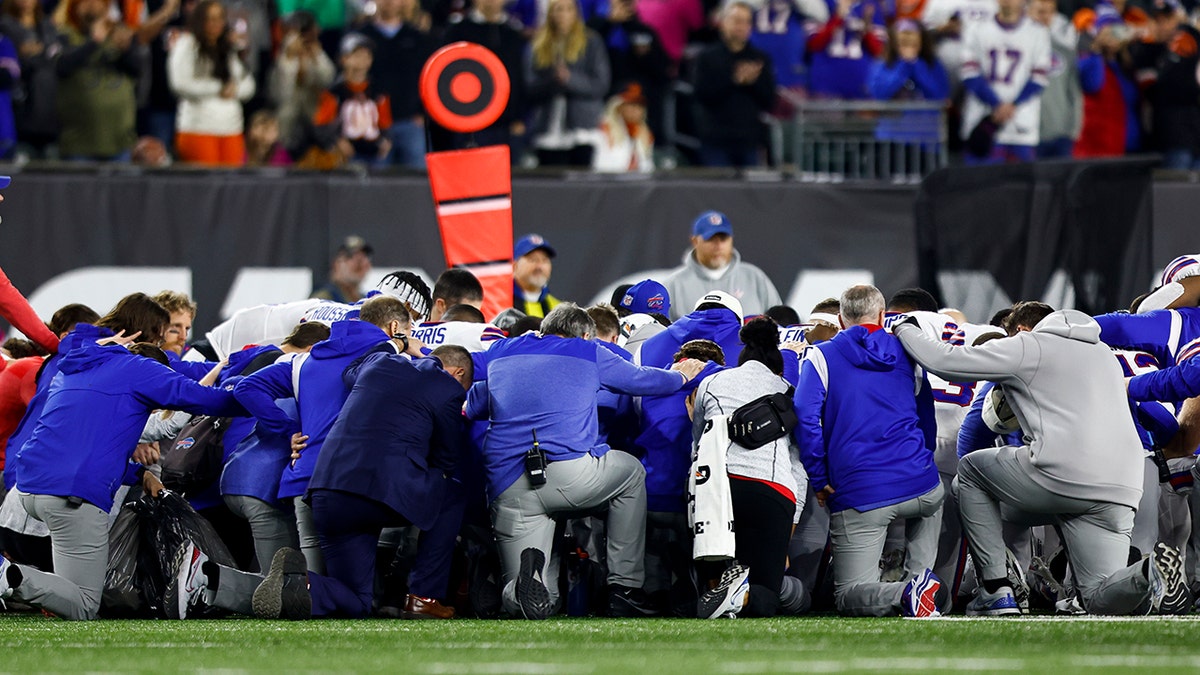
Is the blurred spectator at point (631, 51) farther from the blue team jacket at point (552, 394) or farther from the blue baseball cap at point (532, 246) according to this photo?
the blue team jacket at point (552, 394)

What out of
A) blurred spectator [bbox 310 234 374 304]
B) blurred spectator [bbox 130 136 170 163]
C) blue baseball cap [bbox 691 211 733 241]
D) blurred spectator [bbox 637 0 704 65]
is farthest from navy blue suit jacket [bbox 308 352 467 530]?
blurred spectator [bbox 637 0 704 65]

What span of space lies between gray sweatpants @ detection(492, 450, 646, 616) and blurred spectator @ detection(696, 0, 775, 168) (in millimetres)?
7234

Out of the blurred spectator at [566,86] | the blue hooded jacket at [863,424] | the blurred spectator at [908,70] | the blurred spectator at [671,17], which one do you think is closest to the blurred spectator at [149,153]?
the blurred spectator at [566,86]

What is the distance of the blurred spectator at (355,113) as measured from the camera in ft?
51.4

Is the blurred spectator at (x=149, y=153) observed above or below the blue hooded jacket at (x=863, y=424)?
above

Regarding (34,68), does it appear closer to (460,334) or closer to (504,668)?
(460,334)

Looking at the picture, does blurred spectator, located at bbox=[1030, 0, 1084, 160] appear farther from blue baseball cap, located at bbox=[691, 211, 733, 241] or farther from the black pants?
the black pants

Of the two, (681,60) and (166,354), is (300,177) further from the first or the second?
(166,354)

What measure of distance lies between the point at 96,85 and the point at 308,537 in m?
7.23

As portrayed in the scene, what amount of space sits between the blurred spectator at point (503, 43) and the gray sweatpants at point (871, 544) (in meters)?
6.59

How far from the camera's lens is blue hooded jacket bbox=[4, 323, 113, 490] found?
941cm

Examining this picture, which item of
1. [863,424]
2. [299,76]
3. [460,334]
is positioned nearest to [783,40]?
[299,76]

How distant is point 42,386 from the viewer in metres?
9.70

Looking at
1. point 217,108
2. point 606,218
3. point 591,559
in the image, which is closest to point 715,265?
point 606,218
